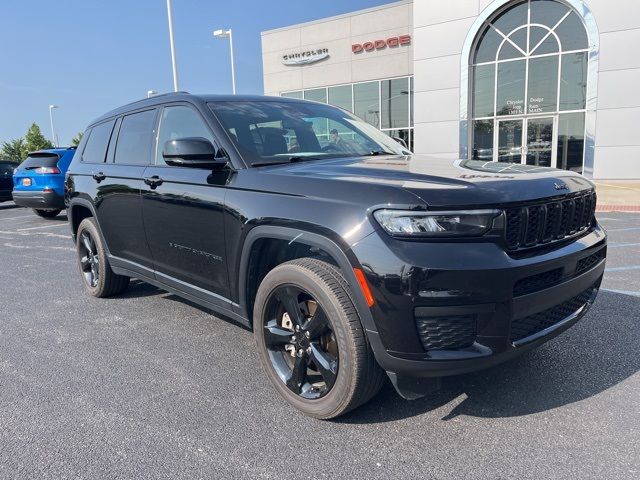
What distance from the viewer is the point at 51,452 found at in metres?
2.42

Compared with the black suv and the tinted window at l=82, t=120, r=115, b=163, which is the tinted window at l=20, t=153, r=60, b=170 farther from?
the black suv

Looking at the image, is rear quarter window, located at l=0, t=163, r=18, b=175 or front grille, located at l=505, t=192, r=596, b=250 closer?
front grille, located at l=505, t=192, r=596, b=250

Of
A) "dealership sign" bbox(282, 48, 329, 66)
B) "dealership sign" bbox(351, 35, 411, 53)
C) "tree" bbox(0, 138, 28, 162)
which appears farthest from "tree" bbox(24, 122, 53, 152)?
"dealership sign" bbox(351, 35, 411, 53)

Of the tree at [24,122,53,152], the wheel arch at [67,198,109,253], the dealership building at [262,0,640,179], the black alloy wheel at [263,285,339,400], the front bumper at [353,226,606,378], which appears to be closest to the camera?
the front bumper at [353,226,606,378]

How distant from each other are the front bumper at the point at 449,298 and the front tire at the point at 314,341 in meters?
0.17

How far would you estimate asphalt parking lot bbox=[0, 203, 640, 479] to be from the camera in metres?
2.26

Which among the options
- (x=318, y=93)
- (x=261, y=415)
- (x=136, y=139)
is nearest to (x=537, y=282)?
(x=261, y=415)

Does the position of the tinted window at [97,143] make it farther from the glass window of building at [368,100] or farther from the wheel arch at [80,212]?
the glass window of building at [368,100]

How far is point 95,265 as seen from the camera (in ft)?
16.6

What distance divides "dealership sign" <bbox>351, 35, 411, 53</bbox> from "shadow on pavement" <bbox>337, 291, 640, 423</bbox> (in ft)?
70.0

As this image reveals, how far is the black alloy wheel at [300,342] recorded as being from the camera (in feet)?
8.43

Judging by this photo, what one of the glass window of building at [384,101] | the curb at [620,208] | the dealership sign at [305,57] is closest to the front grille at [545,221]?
the curb at [620,208]

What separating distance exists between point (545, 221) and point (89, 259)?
447 cm

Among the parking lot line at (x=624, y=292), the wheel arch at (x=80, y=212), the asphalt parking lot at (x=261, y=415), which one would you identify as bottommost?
the asphalt parking lot at (x=261, y=415)
